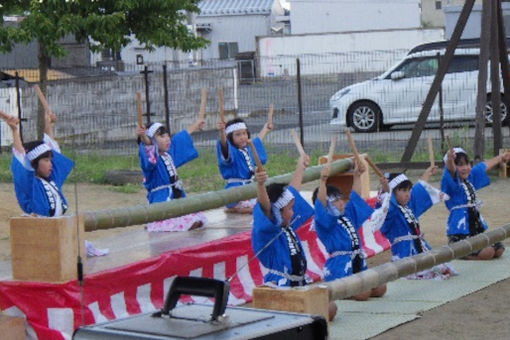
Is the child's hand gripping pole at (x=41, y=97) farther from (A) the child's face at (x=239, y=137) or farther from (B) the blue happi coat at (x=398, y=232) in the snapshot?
(B) the blue happi coat at (x=398, y=232)

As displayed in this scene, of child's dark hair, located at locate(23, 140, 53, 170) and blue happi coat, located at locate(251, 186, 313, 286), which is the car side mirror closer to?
blue happi coat, located at locate(251, 186, 313, 286)

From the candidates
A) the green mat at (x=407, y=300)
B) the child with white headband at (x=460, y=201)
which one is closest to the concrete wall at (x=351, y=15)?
the child with white headband at (x=460, y=201)

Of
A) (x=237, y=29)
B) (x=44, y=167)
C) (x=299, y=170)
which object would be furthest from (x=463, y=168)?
(x=237, y=29)

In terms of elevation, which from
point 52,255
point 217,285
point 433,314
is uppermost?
point 217,285

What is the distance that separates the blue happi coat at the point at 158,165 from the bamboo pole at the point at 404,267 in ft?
9.96

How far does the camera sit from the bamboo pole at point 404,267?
6.88m

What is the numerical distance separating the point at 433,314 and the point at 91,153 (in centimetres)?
1274

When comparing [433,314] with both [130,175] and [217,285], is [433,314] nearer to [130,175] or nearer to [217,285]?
[217,285]

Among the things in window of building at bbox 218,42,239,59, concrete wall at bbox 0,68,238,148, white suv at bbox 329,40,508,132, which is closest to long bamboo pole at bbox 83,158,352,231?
white suv at bbox 329,40,508,132

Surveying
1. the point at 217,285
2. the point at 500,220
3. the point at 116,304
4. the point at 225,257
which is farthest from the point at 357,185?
the point at 217,285

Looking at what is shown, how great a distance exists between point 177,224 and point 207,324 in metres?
7.46

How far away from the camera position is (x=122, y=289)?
8.17 m

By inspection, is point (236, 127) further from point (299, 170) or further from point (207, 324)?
point (207, 324)

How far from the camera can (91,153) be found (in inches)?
790
